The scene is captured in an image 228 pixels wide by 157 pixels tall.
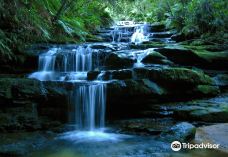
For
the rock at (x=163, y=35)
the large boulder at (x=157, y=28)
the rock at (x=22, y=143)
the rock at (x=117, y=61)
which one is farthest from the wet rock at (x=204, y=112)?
the large boulder at (x=157, y=28)

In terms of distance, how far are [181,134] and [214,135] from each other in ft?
2.16

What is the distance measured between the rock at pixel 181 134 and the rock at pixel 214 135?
15cm

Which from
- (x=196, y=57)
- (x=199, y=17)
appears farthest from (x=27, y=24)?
(x=199, y=17)

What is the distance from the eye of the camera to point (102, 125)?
7.38 meters

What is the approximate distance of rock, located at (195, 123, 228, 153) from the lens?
214 inches

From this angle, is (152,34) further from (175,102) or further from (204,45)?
(175,102)

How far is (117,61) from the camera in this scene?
373 inches

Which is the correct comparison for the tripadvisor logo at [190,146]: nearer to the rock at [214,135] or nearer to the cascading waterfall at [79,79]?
the rock at [214,135]

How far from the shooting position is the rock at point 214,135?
5425mm

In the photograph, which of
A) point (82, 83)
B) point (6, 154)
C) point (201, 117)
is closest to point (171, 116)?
point (201, 117)

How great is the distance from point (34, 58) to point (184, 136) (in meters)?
5.79

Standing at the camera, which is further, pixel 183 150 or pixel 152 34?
pixel 152 34

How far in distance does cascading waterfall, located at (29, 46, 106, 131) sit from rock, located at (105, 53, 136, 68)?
1.94ft

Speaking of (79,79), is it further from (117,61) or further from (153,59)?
(153,59)
